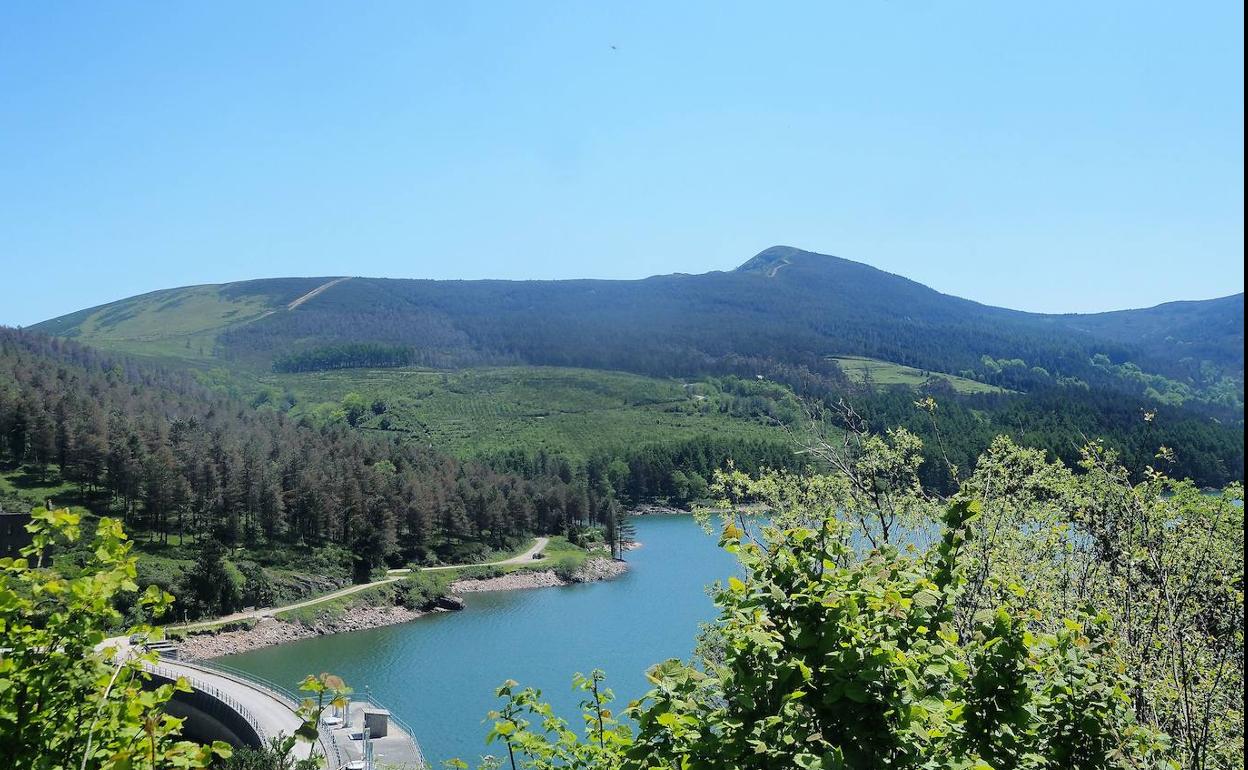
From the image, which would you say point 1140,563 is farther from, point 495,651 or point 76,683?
point 495,651

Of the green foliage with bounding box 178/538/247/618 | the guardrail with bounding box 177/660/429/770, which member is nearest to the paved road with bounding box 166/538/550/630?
the green foliage with bounding box 178/538/247/618

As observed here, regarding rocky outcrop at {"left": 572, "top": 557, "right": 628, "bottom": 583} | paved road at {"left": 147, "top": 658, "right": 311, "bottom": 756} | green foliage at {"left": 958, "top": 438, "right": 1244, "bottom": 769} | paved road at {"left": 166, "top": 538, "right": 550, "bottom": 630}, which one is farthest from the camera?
rocky outcrop at {"left": 572, "top": 557, "right": 628, "bottom": 583}

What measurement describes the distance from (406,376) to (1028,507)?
583ft

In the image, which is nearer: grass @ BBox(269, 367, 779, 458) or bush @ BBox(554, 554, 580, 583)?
bush @ BBox(554, 554, 580, 583)

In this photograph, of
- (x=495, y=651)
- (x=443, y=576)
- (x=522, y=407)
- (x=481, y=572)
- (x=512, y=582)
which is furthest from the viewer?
(x=522, y=407)

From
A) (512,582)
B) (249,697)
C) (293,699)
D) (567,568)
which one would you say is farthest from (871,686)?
(567,568)

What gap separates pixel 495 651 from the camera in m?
45.6

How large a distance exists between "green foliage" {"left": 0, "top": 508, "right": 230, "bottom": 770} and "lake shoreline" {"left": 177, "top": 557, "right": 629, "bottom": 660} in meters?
43.6

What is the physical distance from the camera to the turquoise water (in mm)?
35438

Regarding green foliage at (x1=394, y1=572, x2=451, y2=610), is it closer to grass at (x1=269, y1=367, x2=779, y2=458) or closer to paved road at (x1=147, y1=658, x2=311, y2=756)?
paved road at (x1=147, y1=658, x2=311, y2=756)

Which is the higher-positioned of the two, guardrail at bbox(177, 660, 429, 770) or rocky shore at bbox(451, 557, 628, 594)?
guardrail at bbox(177, 660, 429, 770)

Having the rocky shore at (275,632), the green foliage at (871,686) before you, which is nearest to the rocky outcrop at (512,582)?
the rocky shore at (275,632)

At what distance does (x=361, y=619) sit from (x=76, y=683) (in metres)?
53.4

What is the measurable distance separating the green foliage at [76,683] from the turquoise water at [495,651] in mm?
25387
